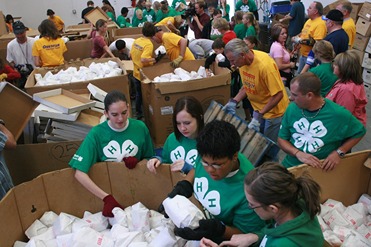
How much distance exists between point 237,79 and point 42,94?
109 inches

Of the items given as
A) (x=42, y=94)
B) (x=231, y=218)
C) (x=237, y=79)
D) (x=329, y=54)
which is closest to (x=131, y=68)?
(x=237, y=79)

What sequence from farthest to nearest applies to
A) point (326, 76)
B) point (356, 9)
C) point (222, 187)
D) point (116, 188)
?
point (356, 9)
point (326, 76)
point (116, 188)
point (222, 187)

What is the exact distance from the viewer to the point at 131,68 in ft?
16.9

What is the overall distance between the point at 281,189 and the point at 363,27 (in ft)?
17.8

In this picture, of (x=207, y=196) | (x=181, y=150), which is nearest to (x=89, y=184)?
(x=181, y=150)

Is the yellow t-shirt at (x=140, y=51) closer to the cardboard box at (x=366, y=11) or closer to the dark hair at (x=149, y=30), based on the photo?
the dark hair at (x=149, y=30)

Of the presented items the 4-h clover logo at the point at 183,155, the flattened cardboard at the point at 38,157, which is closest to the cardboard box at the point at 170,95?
the flattened cardboard at the point at 38,157

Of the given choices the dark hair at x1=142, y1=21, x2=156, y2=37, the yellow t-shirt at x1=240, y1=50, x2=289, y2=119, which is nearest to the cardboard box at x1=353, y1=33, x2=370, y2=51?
the yellow t-shirt at x1=240, y1=50, x2=289, y2=119

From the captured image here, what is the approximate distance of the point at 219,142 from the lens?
147 cm

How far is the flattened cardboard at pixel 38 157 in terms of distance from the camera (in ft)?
9.25

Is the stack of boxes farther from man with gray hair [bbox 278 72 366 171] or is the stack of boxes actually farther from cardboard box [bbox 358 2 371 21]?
man with gray hair [bbox 278 72 366 171]

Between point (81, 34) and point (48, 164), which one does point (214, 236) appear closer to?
point (48, 164)

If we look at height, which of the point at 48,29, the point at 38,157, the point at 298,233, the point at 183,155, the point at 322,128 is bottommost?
the point at 38,157

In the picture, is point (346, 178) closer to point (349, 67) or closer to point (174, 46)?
point (349, 67)
